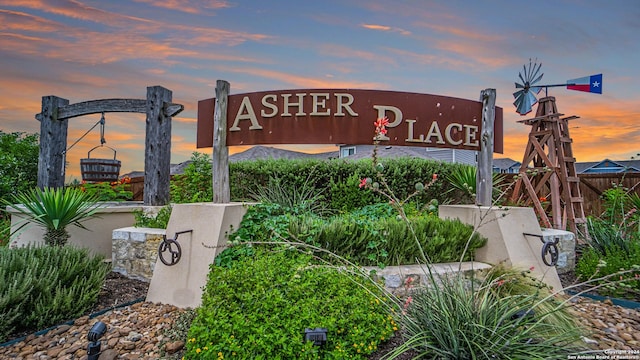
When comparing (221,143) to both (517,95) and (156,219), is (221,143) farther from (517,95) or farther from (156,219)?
(517,95)

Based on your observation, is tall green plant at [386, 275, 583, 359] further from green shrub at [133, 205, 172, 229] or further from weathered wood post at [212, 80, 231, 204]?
green shrub at [133, 205, 172, 229]

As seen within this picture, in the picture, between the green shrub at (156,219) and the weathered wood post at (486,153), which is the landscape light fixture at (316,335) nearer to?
the weathered wood post at (486,153)

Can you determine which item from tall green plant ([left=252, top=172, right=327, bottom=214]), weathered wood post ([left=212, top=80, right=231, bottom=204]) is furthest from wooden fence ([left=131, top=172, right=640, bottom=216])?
weathered wood post ([left=212, top=80, right=231, bottom=204])

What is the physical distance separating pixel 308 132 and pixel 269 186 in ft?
5.79

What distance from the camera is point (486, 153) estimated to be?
4.44 meters

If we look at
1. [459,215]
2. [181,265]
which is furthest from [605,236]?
[181,265]

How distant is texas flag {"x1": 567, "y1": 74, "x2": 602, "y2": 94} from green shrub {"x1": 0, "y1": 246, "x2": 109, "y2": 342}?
8594 millimetres

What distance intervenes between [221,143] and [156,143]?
7.42 ft

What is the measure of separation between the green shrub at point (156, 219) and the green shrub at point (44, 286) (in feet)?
3.50

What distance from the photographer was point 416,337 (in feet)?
7.09

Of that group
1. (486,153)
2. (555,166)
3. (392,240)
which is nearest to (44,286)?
(392,240)

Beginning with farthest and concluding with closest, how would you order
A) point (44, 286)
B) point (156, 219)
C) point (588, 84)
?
point (588, 84) < point (156, 219) < point (44, 286)

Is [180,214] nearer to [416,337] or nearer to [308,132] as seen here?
[308,132]

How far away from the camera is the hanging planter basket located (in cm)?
675
